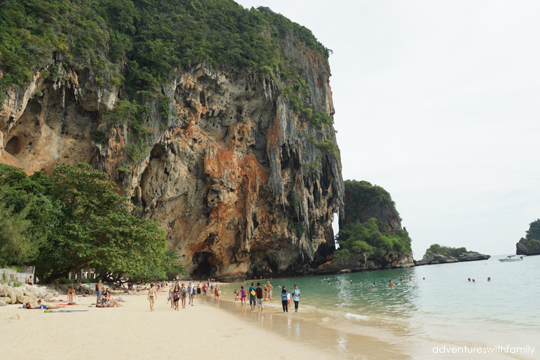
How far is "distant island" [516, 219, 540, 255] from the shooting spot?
92600 millimetres

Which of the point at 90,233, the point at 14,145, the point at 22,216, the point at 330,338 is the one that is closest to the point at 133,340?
the point at 330,338

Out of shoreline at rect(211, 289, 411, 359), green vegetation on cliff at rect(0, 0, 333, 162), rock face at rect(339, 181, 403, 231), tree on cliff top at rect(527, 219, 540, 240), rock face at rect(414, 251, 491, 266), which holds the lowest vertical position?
rock face at rect(414, 251, 491, 266)

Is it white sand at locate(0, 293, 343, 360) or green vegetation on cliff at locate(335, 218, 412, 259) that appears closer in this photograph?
white sand at locate(0, 293, 343, 360)

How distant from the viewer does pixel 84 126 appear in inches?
1125

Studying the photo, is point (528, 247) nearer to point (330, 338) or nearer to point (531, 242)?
point (531, 242)

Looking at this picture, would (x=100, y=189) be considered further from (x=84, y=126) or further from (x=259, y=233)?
(x=259, y=233)

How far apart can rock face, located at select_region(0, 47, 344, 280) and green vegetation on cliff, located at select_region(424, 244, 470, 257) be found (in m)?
45.9

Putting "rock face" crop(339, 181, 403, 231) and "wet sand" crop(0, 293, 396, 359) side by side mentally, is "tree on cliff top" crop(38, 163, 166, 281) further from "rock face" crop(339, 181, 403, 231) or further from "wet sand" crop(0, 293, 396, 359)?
"rock face" crop(339, 181, 403, 231)

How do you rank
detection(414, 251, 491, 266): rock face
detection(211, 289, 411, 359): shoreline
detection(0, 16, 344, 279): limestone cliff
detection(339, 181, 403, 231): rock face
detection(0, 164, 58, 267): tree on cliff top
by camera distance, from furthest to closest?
detection(414, 251, 491, 266): rock face → detection(339, 181, 403, 231): rock face → detection(0, 16, 344, 279): limestone cliff → detection(0, 164, 58, 267): tree on cliff top → detection(211, 289, 411, 359): shoreline

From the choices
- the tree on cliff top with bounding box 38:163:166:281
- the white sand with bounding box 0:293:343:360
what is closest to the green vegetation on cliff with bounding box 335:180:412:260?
the tree on cliff top with bounding box 38:163:166:281

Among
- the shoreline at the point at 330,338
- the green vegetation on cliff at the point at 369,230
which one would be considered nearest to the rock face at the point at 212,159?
the green vegetation on cliff at the point at 369,230

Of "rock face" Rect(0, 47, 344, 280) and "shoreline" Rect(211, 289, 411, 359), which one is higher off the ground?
"rock face" Rect(0, 47, 344, 280)

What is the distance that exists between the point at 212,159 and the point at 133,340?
32.1 metres

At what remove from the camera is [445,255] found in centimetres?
8469
